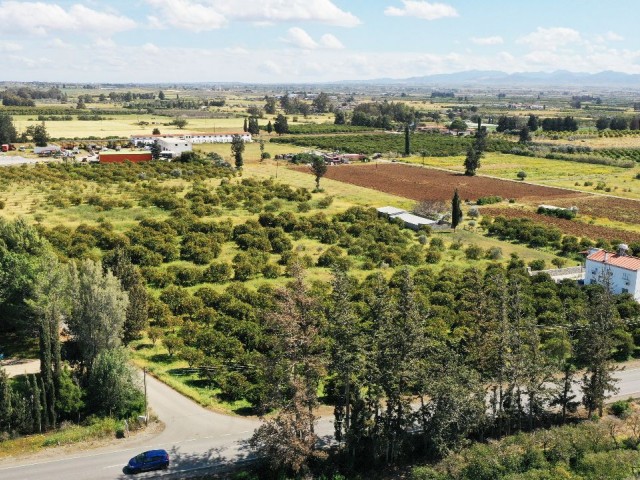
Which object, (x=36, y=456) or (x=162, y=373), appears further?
(x=162, y=373)

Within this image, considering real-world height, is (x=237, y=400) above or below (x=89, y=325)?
below

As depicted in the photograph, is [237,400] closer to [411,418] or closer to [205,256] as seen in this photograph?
[411,418]

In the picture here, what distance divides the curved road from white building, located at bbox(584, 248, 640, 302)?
25.6 m

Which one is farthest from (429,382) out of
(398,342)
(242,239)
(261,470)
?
(242,239)

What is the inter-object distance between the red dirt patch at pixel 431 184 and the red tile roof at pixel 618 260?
3845 cm

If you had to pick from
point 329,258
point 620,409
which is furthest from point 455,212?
point 620,409

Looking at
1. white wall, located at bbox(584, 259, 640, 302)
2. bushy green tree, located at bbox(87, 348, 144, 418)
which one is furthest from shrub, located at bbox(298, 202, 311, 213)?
bushy green tree, located at bbox(87, 348, 144, 418)

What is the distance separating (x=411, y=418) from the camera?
82.1 ft

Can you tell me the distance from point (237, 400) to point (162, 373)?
4.75 m

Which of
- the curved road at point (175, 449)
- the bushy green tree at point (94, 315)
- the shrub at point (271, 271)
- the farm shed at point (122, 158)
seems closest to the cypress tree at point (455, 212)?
the shrub at point (271, 271)

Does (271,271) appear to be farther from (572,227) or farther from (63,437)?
(572,227)

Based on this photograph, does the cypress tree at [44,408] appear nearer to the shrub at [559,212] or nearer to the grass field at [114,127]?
the shrub at [559,212]

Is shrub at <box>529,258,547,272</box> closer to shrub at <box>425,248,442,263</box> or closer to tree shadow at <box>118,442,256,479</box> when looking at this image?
shrub at <box>425,248,442,263</box>

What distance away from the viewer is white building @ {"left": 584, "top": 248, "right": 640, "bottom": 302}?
42312mm
